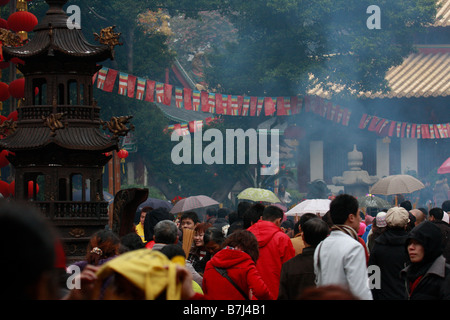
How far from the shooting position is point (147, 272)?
9.39 feet

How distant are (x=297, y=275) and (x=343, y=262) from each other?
2.14 ft

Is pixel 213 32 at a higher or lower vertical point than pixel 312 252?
higher

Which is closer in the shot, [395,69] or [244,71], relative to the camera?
[244,71]

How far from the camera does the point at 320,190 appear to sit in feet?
72.5

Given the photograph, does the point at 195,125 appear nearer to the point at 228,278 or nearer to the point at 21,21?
the point at 21,21

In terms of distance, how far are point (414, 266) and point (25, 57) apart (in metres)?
5.41

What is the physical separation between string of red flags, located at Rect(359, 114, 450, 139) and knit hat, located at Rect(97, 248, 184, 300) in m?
20.3

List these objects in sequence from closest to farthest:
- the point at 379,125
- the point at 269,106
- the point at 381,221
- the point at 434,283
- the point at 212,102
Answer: the point at 434,283
the point at 381,221
the point at 212,102
the point at 269,106
the point at 379,125

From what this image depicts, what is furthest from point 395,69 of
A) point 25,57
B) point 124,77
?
point 25,57

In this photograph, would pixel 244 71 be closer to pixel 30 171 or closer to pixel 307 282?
pixel 30 171

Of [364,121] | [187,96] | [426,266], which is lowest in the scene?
[426,266]

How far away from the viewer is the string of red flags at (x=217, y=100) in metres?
19.0

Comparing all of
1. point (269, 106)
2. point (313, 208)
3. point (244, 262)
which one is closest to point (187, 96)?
point (269, 106)

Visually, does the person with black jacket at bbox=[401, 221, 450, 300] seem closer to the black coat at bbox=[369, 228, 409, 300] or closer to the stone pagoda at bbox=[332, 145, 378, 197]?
the black coat at bbox=[369, 228, 409, 300]
